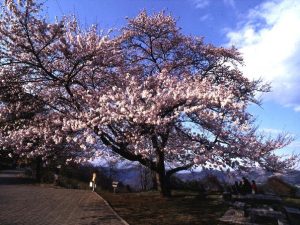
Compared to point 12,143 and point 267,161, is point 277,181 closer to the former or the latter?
point 267,161

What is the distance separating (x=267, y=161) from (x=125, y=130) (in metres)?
6.45

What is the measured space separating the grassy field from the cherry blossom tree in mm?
1750

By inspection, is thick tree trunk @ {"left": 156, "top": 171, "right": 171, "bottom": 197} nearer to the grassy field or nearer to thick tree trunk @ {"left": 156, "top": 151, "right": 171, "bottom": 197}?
thick tree trunk @ {"left": 156, "top": 151, "right": 171, "bottom": 197}

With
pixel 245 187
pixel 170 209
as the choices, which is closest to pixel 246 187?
pixel 245 187

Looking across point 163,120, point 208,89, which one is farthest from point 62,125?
point 208,89

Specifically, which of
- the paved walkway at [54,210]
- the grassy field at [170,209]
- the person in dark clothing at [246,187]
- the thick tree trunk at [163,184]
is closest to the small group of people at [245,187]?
the person in dark clothing at [246,187]

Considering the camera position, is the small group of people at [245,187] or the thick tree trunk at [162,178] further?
the small group of people at [245,187]

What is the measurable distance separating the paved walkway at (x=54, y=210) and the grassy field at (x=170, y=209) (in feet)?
2.22

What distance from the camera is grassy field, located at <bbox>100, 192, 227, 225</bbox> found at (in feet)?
47.2

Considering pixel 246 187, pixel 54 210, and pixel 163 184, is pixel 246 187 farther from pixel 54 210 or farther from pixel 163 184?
pixel 54 210

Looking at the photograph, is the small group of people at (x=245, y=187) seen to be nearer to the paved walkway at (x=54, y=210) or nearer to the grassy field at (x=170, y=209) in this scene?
the grassy field at (x=170, y=209)

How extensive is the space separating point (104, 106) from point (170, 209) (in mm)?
5325

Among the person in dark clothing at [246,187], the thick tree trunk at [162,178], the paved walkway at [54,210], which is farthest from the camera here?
the person in dark clothing at [246,187]

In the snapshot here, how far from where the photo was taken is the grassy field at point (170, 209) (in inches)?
566
